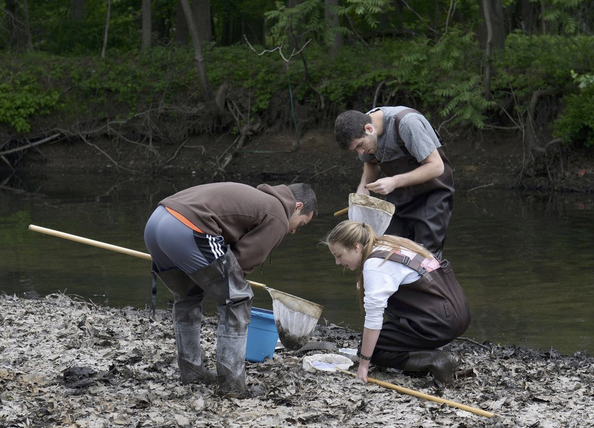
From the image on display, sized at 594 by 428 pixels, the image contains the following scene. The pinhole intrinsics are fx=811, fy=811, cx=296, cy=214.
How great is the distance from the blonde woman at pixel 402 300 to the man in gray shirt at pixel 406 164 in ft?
1.28

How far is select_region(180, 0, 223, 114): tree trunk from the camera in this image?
20.2 metres

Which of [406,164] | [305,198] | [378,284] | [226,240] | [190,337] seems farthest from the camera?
[406,164]

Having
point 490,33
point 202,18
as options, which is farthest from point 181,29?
A: point 490,33

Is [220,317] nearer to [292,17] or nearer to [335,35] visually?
[292,17]

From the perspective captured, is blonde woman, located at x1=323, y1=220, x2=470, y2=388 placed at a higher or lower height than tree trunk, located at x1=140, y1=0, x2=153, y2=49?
lower

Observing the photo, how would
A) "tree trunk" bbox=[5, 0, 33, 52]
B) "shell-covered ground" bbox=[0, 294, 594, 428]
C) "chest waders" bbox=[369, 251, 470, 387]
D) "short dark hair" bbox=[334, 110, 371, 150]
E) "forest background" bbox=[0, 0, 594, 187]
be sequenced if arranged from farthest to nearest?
"tree trunk" bbox=[5, 0, 33, 52], "forest background" bbox=[0, 0, 594, 187], "short dark hair" bbox=[334, 110, 371, 150], "chest waders" bbox=[369, 251, 470, 387], "shell-covered ground" bbox=[0, 294, 594, 428]

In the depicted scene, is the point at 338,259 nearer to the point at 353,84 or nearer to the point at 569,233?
the point at 569,233

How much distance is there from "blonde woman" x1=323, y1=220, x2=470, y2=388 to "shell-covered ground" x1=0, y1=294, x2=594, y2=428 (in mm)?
167

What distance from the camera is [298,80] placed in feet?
70.5

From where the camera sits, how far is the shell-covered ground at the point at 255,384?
169 inches

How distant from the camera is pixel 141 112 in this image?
2306cm

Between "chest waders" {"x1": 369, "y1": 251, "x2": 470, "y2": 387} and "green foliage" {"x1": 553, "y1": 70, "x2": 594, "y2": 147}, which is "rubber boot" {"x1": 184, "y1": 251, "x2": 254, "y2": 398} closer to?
"chest waders" {"x1": 369, "y1": 251, "x2": 470, "y2": 387}

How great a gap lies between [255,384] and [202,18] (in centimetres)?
2052

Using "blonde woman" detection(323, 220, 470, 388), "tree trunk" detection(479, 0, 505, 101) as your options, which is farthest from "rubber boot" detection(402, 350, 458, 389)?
"tree trunk" detection(479, 0, 505, 101)
